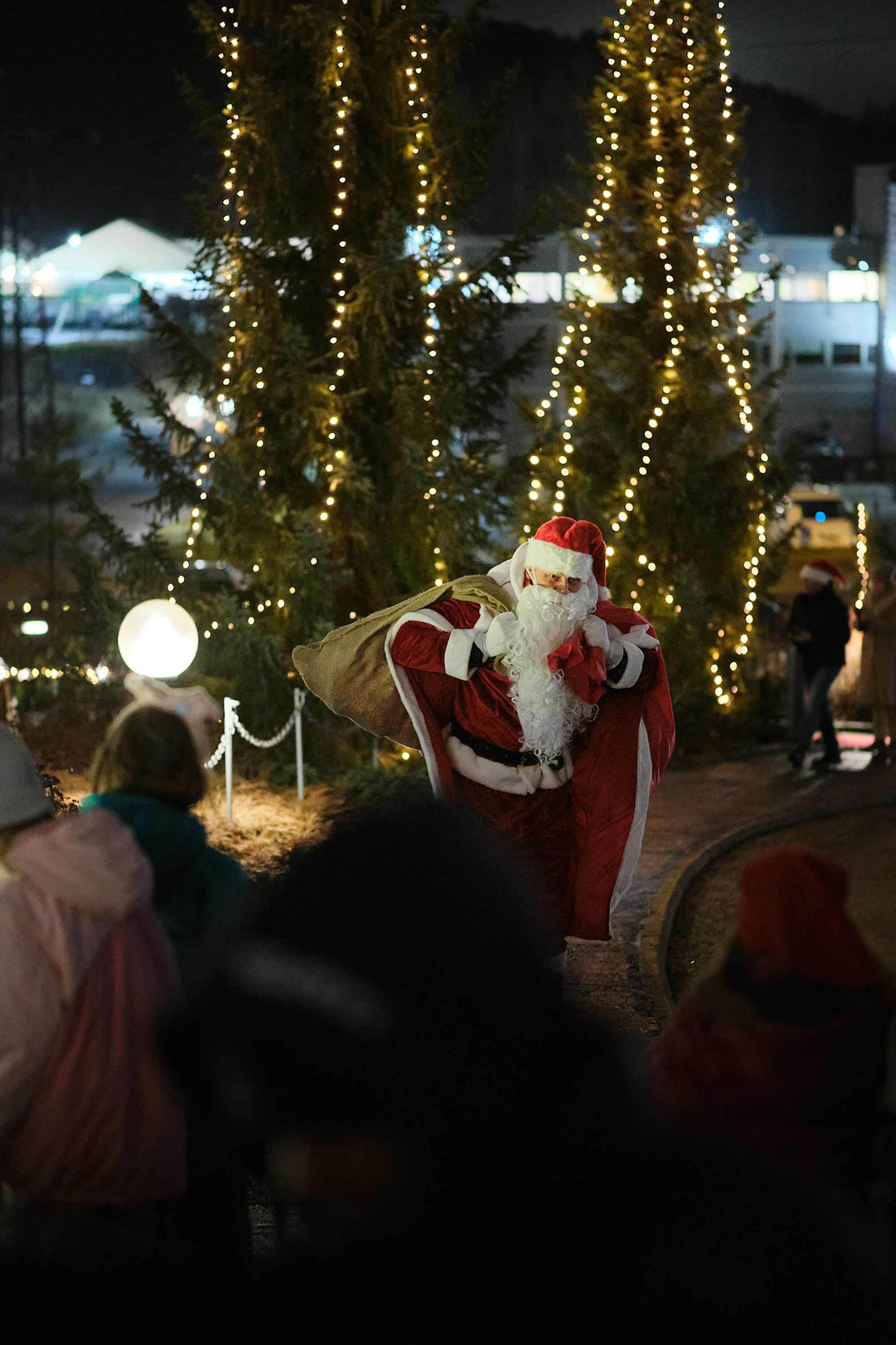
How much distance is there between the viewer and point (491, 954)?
1621mm

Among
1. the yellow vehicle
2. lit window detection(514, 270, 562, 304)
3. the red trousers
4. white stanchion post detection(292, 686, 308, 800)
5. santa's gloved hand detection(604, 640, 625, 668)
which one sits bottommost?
white stanchion post detection(292, 686, 308, 800)

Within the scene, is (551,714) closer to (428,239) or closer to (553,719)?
(553,719)

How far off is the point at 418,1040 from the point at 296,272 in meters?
11.5

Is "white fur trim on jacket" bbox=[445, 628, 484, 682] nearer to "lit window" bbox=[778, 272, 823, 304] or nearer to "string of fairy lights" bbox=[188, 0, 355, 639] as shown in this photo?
"string of fairy lights" bbox=[188, 0, 355, 639]

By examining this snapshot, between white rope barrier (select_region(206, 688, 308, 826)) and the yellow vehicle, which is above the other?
the yellow vehicle

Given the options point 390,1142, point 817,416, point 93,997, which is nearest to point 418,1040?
point 390,1142

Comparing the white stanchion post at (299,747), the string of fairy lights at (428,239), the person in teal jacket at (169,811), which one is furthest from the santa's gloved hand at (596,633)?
the string of fairy lights at (428,239)

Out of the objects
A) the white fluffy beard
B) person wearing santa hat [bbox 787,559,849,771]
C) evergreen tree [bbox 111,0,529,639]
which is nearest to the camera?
the white fluffy beard

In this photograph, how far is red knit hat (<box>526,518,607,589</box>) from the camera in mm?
5258

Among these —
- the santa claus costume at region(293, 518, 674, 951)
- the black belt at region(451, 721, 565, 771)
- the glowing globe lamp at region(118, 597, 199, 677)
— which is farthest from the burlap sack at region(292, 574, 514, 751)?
the glowing globe lamp at region(118, 597, 199, 677)

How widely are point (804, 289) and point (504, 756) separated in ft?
173

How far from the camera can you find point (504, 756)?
5.16 meters

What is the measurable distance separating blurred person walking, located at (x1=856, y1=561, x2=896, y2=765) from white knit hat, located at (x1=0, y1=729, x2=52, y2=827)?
10753 millimetres

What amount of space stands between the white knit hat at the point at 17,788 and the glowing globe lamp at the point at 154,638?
5312 millimetres
